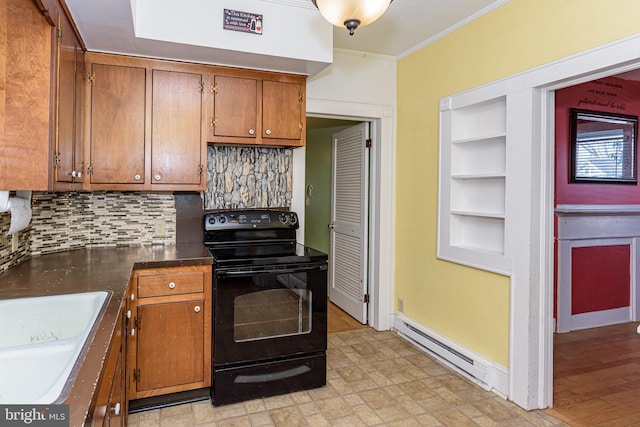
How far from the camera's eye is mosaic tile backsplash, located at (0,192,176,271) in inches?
97.5

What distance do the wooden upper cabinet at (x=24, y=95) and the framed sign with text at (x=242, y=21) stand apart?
1.00 meters

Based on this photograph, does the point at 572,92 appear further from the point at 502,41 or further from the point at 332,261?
the point at 332,261

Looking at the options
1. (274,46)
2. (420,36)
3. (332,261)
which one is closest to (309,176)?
(332,261)

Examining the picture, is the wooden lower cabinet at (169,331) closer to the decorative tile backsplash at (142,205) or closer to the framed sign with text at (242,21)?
the decorative tile backsplash at (142,205)

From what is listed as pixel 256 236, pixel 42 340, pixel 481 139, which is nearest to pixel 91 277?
pixel 42 340

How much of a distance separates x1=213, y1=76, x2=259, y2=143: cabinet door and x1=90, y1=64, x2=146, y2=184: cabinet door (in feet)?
1.52

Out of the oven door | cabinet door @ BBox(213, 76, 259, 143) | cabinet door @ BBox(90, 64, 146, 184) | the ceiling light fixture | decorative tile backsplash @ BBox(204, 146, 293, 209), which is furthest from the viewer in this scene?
decorative tile backsplash @ BBox(204, 146, 293, 209)

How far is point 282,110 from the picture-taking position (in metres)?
2.83

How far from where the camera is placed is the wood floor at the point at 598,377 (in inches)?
90.6

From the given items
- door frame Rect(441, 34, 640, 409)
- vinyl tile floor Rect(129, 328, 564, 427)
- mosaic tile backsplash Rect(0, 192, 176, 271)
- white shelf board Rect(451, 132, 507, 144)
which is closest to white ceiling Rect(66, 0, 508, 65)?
door frame Rect(441, 34, 640, 409)

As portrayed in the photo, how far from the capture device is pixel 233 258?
7.82 ft

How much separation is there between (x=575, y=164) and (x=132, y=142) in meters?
3.71

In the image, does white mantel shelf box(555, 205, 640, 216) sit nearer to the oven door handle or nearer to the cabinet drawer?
the oven door handle

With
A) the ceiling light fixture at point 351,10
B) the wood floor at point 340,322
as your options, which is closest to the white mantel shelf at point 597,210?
the wood floor at point 340,322
